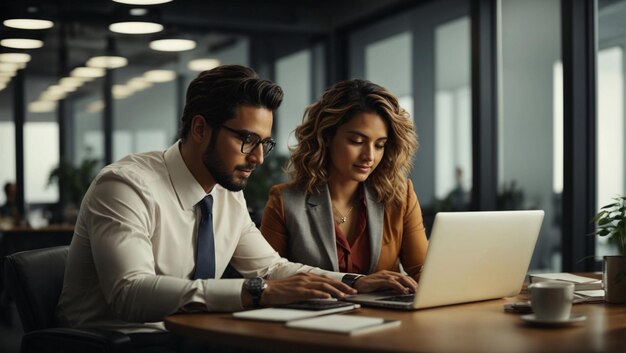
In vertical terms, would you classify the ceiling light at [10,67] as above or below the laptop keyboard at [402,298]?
above

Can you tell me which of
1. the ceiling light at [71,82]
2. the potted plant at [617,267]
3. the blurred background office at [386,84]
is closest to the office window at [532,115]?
the blurred background office at [386,84]

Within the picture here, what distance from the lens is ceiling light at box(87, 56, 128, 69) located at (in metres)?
8.30

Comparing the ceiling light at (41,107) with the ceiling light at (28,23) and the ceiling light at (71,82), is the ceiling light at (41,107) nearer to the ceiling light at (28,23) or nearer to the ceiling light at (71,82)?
the ceiling light at (71,82)

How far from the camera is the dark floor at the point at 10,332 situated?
5.37m

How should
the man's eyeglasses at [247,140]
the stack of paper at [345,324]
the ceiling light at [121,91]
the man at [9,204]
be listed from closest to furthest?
the stack of paper at [345,324] < the man's eyeglasses at [247,140] < the man at [9,204] < the ceiling light at [121,91]

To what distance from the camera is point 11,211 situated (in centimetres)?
799

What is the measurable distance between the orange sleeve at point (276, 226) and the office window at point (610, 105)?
9.27ft

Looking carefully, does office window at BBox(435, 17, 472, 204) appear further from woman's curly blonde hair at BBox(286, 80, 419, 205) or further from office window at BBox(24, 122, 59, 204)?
office window at BBox(24, 122, 59, 204)

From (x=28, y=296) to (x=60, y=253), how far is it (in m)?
0.21

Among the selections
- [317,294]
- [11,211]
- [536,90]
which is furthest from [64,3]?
[317,294]

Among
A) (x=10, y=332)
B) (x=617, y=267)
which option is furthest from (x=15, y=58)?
(x=617, y=267)

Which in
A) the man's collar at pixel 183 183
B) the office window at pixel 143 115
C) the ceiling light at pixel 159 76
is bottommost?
the man's collar at pixel 183 183

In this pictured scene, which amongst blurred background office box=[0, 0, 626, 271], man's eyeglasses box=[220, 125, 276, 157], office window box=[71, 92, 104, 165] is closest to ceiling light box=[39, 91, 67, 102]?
blurred background office box=[0, 0, 626, 271]

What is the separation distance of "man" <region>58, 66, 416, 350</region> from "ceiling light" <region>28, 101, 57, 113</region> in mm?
6210
